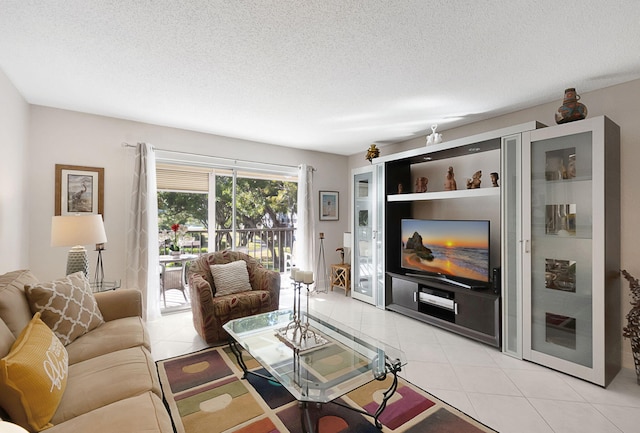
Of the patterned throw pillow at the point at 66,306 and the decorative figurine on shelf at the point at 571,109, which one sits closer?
the patterned throw pillow at the point at 66,306

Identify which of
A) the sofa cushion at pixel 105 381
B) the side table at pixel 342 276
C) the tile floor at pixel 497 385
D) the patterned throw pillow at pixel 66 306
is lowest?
the tile floor at pixel 497 385

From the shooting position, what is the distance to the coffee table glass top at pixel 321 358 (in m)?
1.62

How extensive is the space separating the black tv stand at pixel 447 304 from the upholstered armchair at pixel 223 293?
64.8 inches

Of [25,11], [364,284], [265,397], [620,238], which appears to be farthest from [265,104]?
[620,238]

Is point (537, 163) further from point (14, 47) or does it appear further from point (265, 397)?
point (14, 47)

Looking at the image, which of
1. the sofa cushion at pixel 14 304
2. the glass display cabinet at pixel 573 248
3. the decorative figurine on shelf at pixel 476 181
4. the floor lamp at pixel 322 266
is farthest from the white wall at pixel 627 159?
the sofa cushion at pixel 14 304

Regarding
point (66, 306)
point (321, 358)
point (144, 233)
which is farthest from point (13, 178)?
point (321, 358)

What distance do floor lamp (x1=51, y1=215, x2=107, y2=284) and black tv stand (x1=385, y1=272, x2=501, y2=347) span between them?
338cm

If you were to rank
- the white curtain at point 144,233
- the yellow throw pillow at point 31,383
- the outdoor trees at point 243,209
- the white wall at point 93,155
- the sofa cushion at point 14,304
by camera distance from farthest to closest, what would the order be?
1. the outdoor trees at point 243,209
2. the white curtain at point 144,233
3. the white wall at point 93,155
4. the sofa cushion at point 14,304
5. the yellow throw pillow at point 31,383

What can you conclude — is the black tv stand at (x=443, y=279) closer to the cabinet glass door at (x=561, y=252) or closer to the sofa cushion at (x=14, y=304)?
the cabinet glass door at (x=561, y=252)

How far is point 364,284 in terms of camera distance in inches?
179

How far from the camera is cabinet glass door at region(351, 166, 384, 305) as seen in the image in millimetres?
4285

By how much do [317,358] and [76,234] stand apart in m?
2.31

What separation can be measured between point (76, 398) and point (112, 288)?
1.73 m
